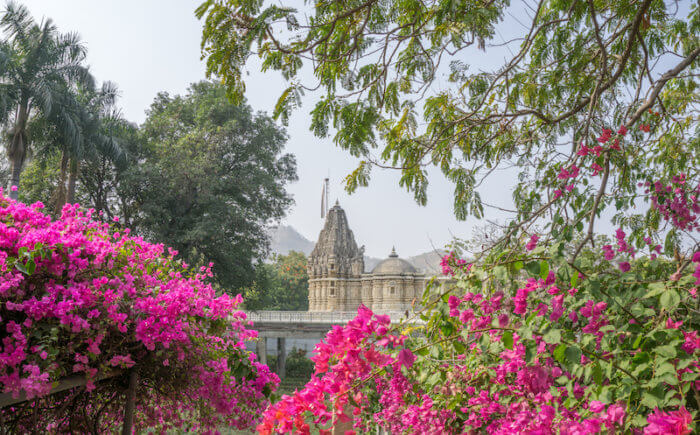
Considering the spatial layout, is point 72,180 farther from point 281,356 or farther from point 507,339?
point 507,339

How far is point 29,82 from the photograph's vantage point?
14961 millimetres

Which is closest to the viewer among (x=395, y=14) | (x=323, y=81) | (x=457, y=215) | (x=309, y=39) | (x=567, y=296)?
(x=567, y=296)

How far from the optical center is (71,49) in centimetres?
1579

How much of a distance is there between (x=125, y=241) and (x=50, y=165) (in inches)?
715

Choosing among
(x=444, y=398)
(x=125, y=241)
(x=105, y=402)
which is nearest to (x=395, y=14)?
(x=125, y=241)

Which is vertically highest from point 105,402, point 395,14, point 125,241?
point 395,14

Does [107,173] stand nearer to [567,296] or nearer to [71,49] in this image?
[71,49]

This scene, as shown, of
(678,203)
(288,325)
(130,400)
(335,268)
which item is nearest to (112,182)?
(288,325)

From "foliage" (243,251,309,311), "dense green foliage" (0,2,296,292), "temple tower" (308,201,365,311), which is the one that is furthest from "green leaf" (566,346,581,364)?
"foliage" (243,251,309,311)

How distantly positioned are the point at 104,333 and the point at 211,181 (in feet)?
53.1

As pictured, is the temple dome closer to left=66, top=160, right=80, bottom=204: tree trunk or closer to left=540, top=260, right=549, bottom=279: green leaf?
left=66, top=160, right=80, bottom=204: tree trunk

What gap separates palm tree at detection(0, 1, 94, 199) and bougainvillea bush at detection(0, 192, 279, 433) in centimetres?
1372

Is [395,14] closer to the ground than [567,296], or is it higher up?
higher up

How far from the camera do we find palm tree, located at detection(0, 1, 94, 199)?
14.5 metres
